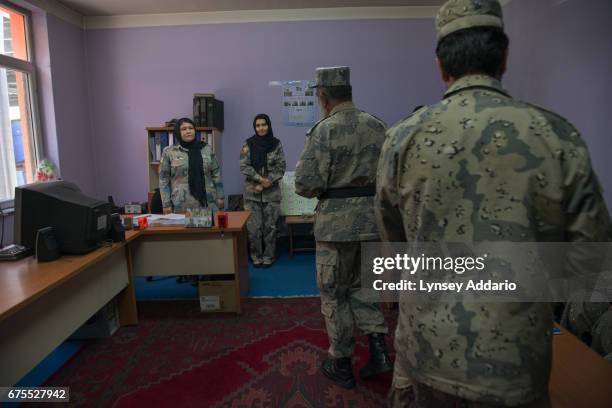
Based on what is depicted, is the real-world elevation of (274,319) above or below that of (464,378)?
below

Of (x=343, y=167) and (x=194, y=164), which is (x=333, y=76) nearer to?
(x=343, y=167)

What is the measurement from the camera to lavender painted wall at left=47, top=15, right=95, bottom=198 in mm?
4152

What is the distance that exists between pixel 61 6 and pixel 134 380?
415cm

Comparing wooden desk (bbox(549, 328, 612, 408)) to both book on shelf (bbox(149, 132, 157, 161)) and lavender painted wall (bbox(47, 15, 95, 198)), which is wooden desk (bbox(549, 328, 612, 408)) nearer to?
book on shelf (bbox(149, 132, 157, 161))

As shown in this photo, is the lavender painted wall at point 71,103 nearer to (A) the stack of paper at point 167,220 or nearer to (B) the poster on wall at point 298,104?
(A) the stack of paper at point 167,220

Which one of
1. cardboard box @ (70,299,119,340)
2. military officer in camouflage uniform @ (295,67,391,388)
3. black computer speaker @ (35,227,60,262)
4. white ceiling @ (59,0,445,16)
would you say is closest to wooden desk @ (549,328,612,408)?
military officer in camouflage uniform @ (295,67,391,388)

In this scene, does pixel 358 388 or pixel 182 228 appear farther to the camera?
pixel 182 228

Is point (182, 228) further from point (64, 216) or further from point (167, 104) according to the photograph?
point (167, 104)

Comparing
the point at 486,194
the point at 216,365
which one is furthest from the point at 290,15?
the point at 486,194

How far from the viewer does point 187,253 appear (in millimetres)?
2793

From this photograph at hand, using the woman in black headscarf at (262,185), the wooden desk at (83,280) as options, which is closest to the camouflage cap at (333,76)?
the wooden desk at (83,280)

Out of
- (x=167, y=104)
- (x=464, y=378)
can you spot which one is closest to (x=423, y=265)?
(x=464, y=378)

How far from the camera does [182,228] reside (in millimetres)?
2717

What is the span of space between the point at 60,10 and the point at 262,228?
3254 mm
